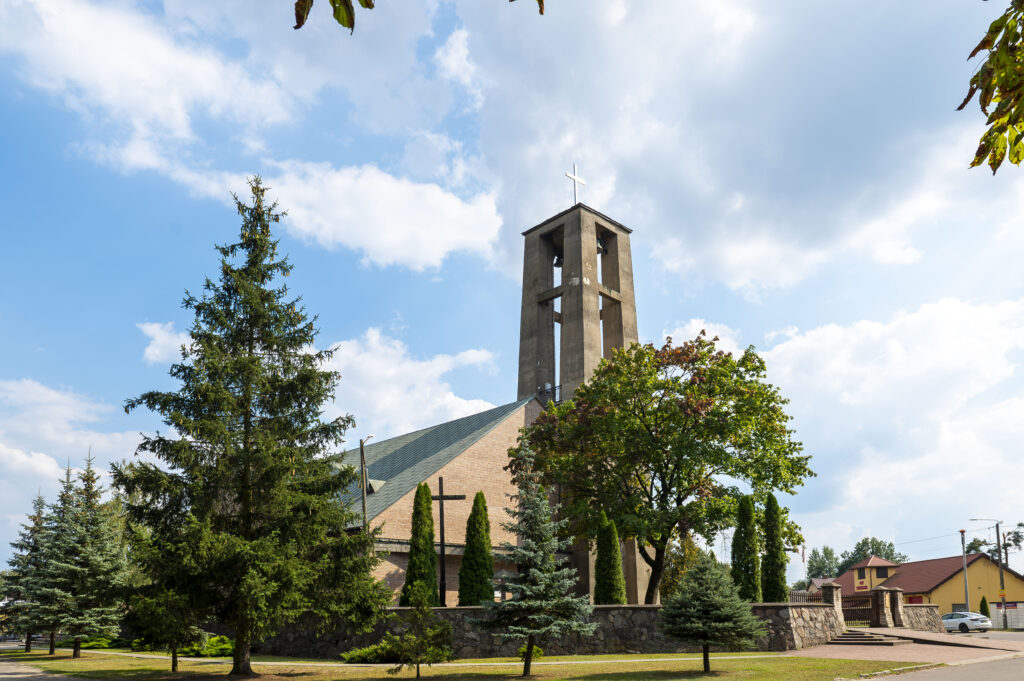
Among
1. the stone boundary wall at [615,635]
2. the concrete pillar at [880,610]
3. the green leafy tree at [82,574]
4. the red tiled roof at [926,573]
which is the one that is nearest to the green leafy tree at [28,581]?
the green leafy tree at [82,574]

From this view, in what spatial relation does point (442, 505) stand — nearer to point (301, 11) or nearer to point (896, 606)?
point (896, 606)

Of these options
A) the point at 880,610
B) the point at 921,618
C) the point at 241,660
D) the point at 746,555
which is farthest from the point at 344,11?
the point at 921,618

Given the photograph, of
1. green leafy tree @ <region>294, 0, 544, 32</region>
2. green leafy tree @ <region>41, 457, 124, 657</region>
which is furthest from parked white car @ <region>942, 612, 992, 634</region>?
green leafy tree @ <region>294, 0, 544, 32</region>

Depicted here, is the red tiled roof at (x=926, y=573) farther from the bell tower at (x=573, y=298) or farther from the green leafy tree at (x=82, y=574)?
the green leafy tree at (x=82, y=574)

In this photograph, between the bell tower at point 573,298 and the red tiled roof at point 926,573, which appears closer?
the bell tower at point 573,298

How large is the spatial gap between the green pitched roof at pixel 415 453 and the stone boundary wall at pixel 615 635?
21.4ft

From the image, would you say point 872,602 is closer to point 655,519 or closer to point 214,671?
point 655,519

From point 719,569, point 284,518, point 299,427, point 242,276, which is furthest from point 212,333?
point 719,569

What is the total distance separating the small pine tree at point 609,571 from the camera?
86.0ft

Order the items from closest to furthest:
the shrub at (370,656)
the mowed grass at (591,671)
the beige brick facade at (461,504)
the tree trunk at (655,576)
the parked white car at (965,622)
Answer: the mowed grass at (591,671) < the shrub at (370,656) < the tree trunk at (655,576) < the beige brick facade at (461,504) < the parked white car at (965,622)

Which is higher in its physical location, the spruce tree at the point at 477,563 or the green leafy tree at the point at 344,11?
the green leafy tree at the point at 344,11

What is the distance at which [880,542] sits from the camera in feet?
404

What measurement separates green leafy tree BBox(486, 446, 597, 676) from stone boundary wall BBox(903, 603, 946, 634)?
1863 centimetres

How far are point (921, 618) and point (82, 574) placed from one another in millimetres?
33743
